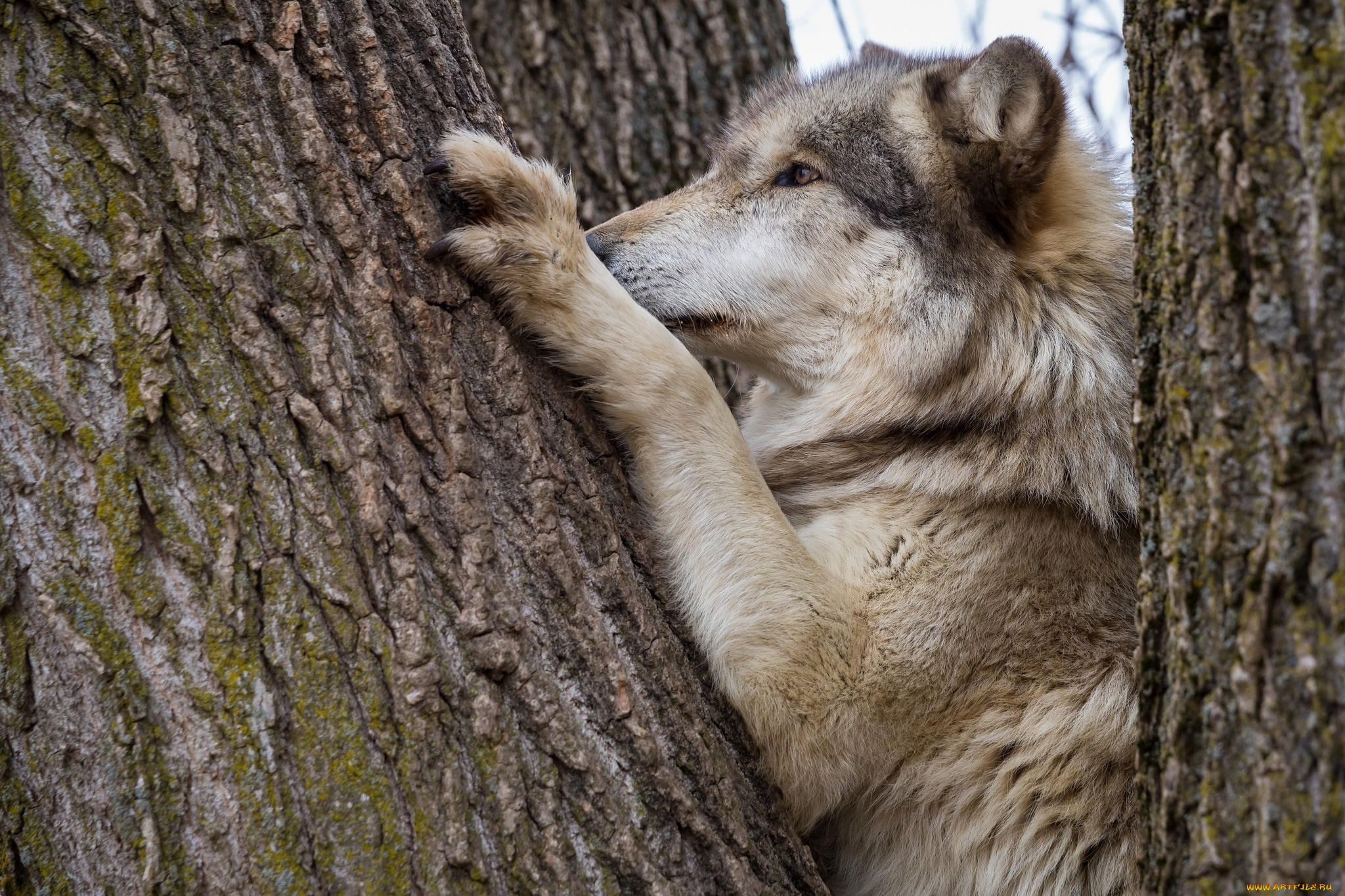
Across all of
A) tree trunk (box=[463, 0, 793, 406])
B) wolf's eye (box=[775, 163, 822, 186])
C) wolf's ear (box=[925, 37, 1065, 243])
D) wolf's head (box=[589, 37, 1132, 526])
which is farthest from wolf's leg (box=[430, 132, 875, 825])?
tree trunk (box=[463, 0, 793, 406])

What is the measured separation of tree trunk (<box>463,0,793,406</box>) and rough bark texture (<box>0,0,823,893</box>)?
208 centimetres

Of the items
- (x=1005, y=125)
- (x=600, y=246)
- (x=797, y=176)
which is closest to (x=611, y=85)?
(x=797, y=176)

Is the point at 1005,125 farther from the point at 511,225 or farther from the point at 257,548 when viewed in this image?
the point at 257,548

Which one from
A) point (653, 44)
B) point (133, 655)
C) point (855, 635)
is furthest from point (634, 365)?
point (653, 44)

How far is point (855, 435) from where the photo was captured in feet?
9.46

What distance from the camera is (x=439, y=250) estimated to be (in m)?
2.03

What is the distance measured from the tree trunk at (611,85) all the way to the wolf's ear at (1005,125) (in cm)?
132

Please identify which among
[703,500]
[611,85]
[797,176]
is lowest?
[703,500]

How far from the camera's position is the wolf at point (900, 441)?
2.32m

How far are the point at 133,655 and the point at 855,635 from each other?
147 cm

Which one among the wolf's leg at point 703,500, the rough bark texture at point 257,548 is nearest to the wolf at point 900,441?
the wolf's leg at point 703,500

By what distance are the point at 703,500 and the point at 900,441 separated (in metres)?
0.70

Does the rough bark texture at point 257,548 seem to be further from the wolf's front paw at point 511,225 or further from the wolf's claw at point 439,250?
the wolf's front paw at point 511,225

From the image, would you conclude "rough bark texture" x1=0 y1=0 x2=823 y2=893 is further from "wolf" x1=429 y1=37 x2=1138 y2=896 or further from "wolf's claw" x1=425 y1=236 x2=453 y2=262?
"wolf" x1=429 y1=37 x2=1138 y2=896
